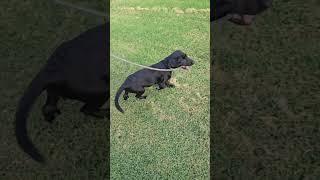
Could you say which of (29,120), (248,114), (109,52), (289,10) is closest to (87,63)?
(109,52)

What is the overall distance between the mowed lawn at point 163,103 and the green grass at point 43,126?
0.32 m

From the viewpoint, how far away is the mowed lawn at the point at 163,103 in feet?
20.4

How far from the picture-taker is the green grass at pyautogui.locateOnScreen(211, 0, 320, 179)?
616 cm

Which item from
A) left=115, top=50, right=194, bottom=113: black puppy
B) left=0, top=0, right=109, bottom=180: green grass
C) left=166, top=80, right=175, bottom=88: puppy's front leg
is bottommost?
left=0, top=0, right=109, bottom=180: green grass

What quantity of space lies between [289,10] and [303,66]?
182cm

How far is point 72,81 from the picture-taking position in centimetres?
621

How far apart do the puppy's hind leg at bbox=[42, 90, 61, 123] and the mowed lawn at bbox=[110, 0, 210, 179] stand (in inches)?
32.9

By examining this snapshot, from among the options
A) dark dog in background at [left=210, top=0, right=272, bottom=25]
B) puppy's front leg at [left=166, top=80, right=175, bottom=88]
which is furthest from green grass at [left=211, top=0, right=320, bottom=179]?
puppy's front leg at [left=166, top=80, right=175, bottom=88]

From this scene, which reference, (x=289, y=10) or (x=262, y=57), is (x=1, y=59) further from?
(x=289, y=10)

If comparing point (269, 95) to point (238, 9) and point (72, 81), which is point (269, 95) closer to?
point (238, 9)

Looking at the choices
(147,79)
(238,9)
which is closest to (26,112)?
(147,79)

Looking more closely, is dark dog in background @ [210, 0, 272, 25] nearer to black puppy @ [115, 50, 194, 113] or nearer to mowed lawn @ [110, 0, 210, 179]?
mowed lawn @ [110, 0, 210, 179]

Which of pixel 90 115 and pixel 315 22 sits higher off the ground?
pixel 315 22

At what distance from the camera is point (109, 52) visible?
689cm
